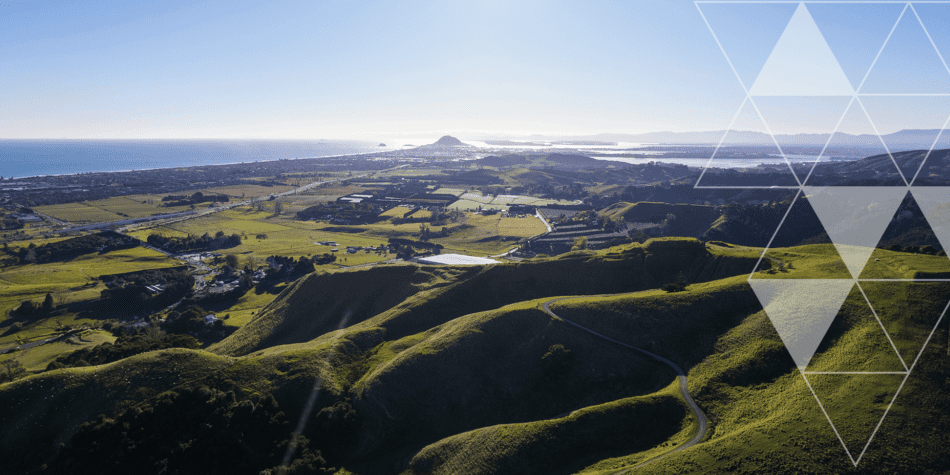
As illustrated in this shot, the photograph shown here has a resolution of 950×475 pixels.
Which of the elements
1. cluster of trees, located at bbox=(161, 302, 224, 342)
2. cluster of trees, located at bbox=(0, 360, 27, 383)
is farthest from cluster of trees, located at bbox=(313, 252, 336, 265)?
cluster of trees, located at bbox=(0, 360, 27, 383)

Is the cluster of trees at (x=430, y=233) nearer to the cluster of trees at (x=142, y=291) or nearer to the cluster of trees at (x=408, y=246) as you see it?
the cluster of trees at (x=408, y=246)

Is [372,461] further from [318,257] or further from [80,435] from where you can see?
[318,257]

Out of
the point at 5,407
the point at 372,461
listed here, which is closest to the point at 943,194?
the point at 372,461

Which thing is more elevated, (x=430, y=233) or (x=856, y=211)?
(x=856, y=211)

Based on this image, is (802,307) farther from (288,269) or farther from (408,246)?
(408,246)

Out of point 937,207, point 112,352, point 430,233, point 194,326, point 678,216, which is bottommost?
point 194,326

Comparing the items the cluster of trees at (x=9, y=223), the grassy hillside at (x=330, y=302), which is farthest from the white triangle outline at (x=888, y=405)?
the cluster of trees at (x=9, y=223)
